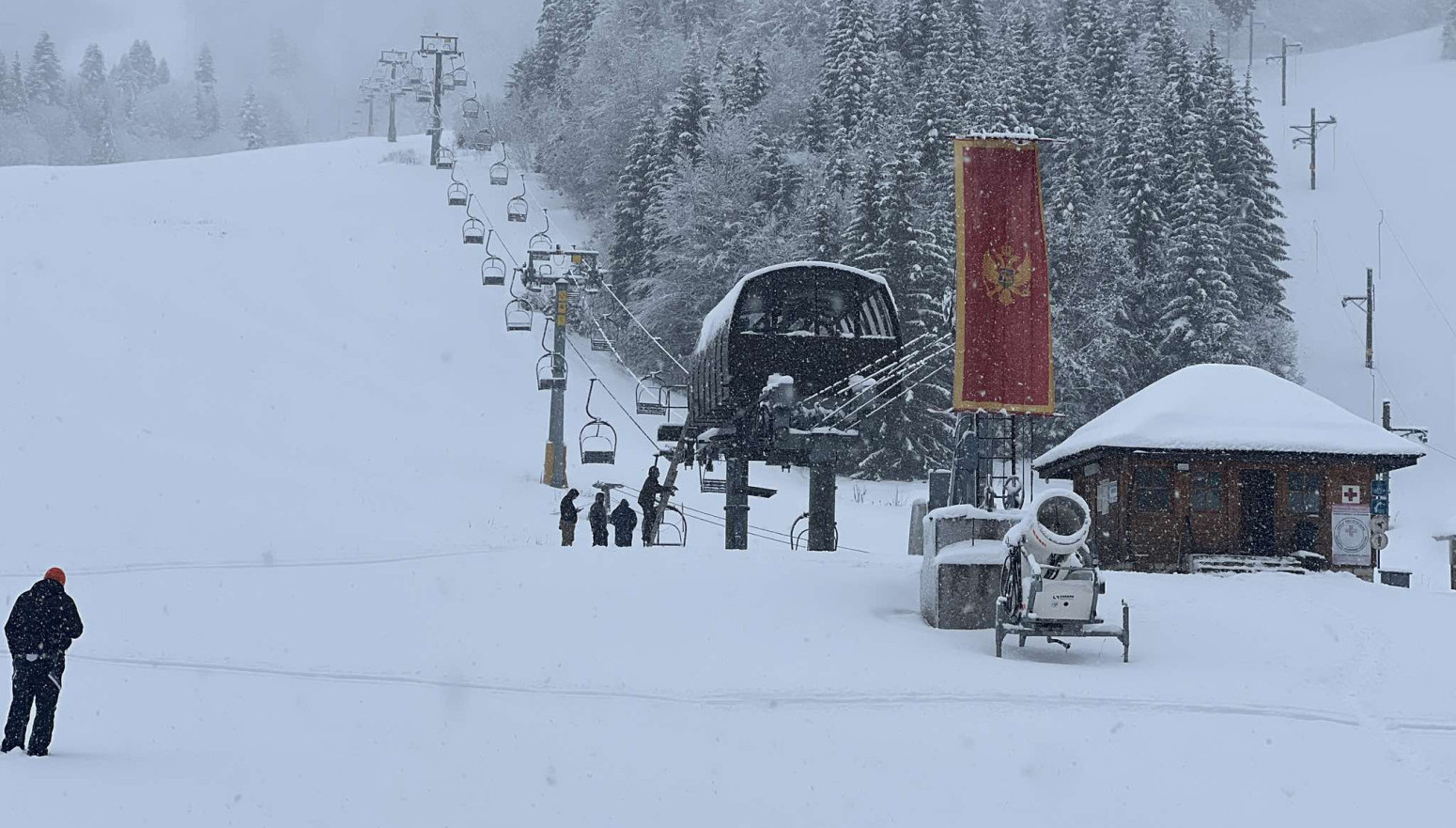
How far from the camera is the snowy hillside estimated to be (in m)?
48.3

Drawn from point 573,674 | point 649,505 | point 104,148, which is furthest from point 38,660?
point 104,148

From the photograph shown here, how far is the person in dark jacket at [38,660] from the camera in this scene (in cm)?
1250

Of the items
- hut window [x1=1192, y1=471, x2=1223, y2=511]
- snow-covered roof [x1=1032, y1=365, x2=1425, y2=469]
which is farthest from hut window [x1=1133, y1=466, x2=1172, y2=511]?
snow-covered roof [x1=1032, y1=365, x2=1425, y2=469]

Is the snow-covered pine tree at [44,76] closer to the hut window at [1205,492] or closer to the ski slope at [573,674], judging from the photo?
the ski slope at [573,674]

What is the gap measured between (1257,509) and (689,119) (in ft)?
135

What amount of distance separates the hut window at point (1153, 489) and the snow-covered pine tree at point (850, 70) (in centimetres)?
3577

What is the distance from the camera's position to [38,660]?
12547 mm

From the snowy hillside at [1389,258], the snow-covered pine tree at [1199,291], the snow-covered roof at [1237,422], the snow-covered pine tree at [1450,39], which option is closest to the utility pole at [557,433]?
the snow-covered roof at [1237,422]

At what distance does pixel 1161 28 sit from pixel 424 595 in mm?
62124

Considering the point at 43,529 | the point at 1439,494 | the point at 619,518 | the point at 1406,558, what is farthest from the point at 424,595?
the point at 1439,494

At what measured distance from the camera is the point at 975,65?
216 feet

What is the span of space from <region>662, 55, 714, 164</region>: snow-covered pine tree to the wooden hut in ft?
120

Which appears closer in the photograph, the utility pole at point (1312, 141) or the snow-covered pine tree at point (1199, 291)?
the snow-covered pine tree at point (1199, 291)

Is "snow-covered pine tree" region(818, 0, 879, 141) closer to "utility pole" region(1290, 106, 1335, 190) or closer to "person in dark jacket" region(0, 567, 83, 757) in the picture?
"utility pole" region(1290, 106, 1335, 190)
